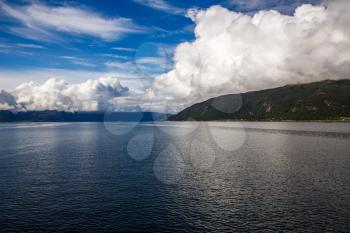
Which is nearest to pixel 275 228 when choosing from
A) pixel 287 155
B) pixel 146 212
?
pixel 146 212

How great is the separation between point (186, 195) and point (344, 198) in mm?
37551

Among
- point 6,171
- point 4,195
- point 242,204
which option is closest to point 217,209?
point 242,204

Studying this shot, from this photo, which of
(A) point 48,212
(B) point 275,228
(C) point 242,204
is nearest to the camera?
(B) point 275,228

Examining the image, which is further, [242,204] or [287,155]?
[287,155]

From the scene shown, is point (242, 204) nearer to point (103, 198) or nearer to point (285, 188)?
point (285, 188)

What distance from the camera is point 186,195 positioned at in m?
78.3

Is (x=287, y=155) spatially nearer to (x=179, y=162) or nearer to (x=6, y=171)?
(x=179, y=162)

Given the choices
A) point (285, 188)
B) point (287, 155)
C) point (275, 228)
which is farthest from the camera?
point (287, 155)

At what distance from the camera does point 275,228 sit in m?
56.1

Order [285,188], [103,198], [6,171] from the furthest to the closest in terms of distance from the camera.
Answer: [6,171] < [285,188] < [103,198]

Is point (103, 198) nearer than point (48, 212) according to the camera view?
No

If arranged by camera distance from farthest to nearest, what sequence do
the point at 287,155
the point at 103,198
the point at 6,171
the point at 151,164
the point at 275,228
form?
the point at 287,155 → the point at 151,164 → the point at 6,171 → the point at 103,198 → the point at 275,228

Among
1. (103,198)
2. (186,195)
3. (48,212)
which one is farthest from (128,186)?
(48,212)

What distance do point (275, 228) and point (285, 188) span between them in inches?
1219
